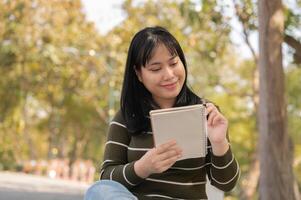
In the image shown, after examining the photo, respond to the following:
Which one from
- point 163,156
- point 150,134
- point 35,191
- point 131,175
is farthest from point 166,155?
point 35,191

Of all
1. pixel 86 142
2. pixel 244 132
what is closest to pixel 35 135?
pixel 86 142

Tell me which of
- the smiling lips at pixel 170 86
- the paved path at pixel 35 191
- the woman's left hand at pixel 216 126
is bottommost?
the paved path at pixel 35 191

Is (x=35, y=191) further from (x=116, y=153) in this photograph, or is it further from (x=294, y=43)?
(x=116, y=153)

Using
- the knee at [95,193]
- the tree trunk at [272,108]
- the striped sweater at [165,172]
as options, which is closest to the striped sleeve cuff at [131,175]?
the striped sweater at [165,172]

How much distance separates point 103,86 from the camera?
25.9 m

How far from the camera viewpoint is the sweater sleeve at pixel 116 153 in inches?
93.4

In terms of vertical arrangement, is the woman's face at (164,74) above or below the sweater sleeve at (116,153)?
above

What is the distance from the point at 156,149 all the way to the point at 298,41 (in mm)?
7695

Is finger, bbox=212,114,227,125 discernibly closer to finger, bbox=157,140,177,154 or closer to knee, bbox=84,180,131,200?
finger, bbox=157,140,177,154

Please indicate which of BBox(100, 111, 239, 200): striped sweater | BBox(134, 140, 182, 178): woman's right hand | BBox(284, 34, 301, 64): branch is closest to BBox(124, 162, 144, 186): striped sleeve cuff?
BBox(100, 111, 239, 200): striped sweater

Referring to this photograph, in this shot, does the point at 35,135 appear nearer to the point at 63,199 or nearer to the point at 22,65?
the point at 22,65

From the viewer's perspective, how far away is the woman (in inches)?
91.7

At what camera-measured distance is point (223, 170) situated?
238cm

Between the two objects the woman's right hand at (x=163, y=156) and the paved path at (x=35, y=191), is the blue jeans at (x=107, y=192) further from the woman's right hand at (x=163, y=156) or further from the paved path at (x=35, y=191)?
the paved path at (x=35, y=191)
